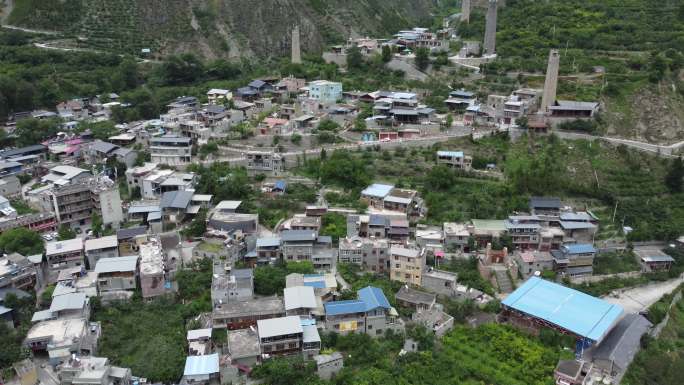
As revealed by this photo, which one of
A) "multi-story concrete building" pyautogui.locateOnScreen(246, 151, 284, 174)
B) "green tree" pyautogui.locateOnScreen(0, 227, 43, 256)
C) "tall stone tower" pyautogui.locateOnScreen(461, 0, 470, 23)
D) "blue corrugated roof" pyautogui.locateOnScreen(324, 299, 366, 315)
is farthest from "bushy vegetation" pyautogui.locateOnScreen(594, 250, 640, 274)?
"tall stone tower" pyautogui.locateOnScreen(461, 0, 470, 23)

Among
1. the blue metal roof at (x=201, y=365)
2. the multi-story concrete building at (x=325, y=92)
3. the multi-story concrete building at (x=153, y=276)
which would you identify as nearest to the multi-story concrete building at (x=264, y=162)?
the multi-story concrete building at (x=325, y=92)

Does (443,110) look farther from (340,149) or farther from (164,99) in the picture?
(164,99)

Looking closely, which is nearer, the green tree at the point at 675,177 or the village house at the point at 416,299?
the village house at the point at 416,299

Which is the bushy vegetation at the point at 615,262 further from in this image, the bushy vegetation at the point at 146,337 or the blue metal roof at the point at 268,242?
the bushy vegetation at the point at 146,337

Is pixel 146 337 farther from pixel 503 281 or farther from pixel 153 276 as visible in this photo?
pixel 503 281

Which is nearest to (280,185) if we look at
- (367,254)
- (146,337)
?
(367,254)

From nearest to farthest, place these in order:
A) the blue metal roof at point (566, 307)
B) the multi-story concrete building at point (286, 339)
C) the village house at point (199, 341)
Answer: the multi-story concrete building at point (286, 339), the village house at point (199, 341), the blue metal roof at point (566, 307)

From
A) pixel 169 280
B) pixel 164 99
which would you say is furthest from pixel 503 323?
pixel 164 99
